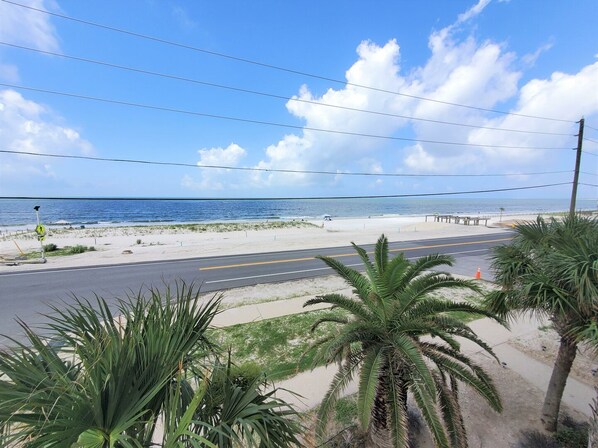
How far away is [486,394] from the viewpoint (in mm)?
3594

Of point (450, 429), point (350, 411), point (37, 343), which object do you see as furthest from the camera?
point (350, 411)

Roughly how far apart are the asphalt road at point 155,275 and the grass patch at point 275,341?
4028 millimetres

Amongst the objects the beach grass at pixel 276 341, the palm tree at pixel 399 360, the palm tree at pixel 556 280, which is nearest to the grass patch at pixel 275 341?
the beach grass at pixel 276 341

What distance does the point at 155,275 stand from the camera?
42.9 feet

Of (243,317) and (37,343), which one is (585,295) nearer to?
(37,343)

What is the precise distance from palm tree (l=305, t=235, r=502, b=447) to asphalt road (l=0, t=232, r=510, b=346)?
7.56 meters

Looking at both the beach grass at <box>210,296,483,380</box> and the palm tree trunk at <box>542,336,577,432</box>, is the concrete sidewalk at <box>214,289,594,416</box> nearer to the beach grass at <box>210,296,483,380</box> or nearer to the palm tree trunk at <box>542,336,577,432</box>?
the beach grass at <box>210,296,483,380</box>

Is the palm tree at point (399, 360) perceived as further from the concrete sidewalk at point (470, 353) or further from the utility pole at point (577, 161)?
the utility pole at point (577, 161)

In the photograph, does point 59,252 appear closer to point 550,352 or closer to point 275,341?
point 275,341

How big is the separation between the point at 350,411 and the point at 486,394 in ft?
7.56

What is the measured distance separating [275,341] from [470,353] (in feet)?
16.3

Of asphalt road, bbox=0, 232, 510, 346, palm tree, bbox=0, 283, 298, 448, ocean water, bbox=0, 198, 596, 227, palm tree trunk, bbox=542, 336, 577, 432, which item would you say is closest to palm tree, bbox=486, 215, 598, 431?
palm tree trunk, bbox=542, 336, 577, 432

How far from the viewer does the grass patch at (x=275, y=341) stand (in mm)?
6006

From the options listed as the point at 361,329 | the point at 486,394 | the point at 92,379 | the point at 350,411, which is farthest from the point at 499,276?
the point at 92,379
